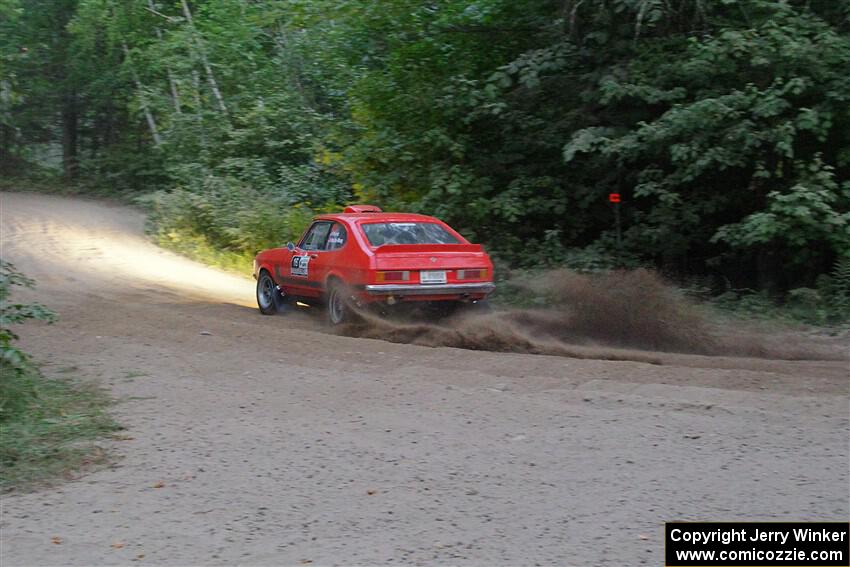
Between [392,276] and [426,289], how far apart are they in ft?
1.50

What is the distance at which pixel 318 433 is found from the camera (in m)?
7.23

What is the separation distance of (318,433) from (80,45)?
108 feet

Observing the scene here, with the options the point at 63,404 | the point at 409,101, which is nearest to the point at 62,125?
the point at 409,101

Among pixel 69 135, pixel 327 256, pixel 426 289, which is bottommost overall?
pixel 426 289

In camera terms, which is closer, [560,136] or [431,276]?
[431,276]

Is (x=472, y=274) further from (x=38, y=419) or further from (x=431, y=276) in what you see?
(x=38, y=419)

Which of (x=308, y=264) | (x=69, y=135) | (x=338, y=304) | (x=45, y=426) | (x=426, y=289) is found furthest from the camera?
(x=69, y=135)

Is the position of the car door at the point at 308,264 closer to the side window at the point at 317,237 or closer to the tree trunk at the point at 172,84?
the side window at the point at 317,237

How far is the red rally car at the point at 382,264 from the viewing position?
39.1 ft

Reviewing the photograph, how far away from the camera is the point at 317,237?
1352 centimetres

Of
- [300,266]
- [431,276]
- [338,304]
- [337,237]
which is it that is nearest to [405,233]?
[337,237]

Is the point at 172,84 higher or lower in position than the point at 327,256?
higher

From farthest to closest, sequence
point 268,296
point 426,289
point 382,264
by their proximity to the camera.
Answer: point 268,296, point 426,289, point 382,264

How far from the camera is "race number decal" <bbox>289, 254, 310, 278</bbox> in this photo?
13.4m
